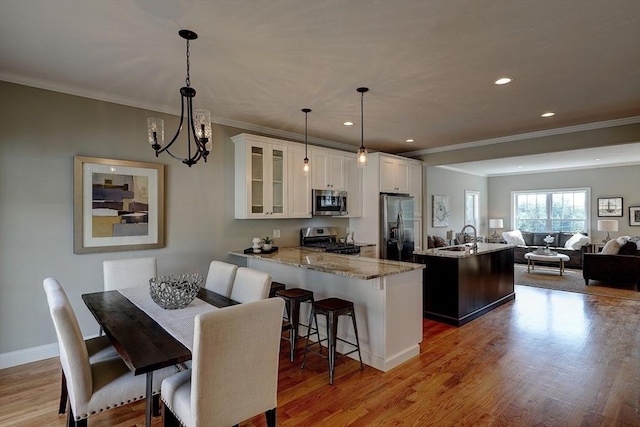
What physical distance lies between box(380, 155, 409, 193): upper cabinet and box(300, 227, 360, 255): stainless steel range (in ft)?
3.53

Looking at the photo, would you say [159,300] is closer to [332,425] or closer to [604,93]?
[332,425]

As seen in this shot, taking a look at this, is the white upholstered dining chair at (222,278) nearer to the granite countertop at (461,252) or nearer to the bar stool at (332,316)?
the bar stool at (332,316)

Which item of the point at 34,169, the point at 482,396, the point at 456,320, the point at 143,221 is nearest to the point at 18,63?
the point at 34,169

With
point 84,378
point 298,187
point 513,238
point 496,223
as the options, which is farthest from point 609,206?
point 84,378

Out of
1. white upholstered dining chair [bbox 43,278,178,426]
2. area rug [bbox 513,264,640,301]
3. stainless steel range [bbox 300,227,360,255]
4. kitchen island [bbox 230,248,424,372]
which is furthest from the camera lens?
area rug [bbox 513,264,640,301]

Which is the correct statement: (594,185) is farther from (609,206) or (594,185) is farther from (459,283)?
(459,283)

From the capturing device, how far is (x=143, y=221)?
372 cm

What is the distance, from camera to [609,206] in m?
8.55

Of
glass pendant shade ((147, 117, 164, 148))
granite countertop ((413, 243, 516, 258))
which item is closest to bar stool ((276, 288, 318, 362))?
glass pendant shade ((147, 117, 164, 148))

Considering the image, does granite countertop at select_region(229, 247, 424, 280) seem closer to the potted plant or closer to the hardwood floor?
the potted plant

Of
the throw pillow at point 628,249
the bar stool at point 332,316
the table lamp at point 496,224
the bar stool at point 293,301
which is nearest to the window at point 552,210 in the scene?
the table lamp at point 496,224

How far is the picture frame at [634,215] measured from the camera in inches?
322

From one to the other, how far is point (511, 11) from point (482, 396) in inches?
103

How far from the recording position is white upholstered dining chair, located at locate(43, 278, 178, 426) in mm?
1708
